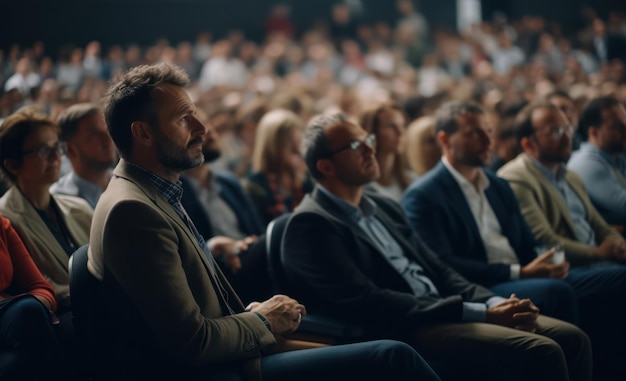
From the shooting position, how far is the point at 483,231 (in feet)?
10.3

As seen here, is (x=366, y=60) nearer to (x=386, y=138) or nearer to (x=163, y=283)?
(x=386, y=138)

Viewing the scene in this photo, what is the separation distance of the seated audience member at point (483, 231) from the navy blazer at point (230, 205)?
854 millimetres

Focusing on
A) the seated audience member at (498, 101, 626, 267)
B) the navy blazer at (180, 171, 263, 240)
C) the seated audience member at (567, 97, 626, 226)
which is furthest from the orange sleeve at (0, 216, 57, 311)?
the seated audience member at (567, 97, 626, 226)

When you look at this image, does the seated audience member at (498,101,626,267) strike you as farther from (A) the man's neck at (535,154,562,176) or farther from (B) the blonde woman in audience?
(B) the blonde woman in audience

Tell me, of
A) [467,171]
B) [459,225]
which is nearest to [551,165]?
[467,171]

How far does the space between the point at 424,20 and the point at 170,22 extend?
433 cm

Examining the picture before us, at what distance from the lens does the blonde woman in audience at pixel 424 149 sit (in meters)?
4.19

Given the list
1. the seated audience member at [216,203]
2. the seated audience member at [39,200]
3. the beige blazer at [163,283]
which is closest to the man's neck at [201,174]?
the seated audience member at [216,203]

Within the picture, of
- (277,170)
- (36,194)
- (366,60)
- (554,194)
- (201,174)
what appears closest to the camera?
(36,194)

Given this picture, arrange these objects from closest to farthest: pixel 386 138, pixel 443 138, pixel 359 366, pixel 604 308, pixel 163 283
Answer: pixel 163 283, pixel 359 366, pixel 604 308, pixel 443 138, pixel 386 138

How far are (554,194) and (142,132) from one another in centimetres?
218

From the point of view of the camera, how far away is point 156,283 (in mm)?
1722

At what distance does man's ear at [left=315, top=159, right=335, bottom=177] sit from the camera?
2.70 metres

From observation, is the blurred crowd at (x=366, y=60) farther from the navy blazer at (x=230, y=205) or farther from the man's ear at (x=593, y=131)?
the navy blazer at (x=230, y=205)
